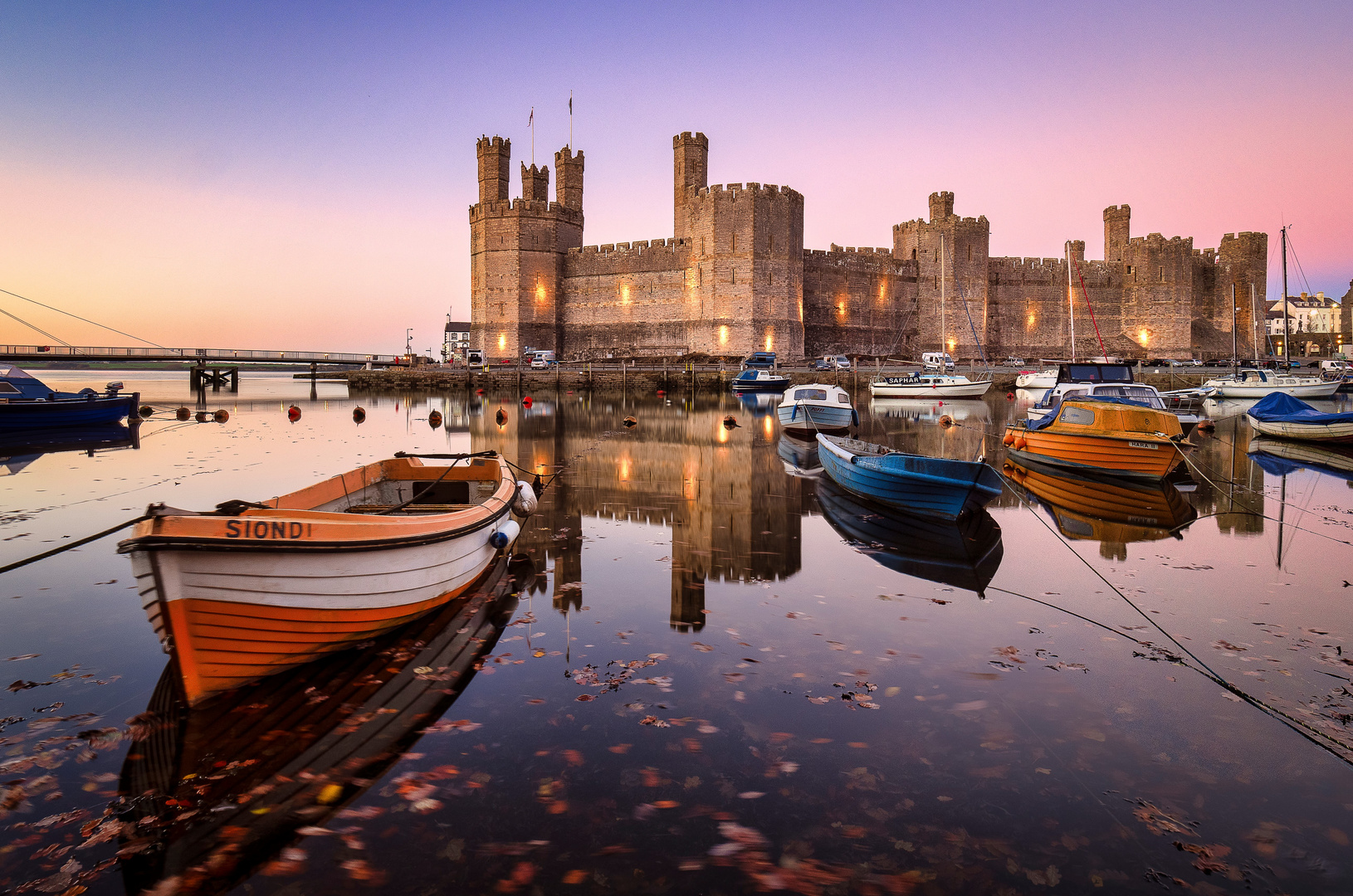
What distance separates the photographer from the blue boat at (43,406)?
66.7 feet

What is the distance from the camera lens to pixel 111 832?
3.24 metres

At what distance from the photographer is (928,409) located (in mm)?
32781

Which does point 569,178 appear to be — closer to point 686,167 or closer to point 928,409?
point 686,167

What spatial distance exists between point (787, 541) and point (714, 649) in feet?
11.7

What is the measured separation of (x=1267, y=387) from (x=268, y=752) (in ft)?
137

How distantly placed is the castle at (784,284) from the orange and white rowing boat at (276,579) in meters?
42.7

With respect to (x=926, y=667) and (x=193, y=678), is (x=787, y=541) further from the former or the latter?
(x=193, y=678)

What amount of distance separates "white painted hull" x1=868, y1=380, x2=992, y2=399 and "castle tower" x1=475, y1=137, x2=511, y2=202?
98.1 feet

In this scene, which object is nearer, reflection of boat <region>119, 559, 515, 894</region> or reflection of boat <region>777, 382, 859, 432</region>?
reflection of boat <region>119, 559, 515, 894</region>

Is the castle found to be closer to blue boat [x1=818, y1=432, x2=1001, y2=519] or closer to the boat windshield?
the boat windshield

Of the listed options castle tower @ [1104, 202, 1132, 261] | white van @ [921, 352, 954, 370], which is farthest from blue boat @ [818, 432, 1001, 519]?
castle tower @ [1104, 202, 1132, 261]

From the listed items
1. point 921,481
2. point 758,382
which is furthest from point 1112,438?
point 758,382

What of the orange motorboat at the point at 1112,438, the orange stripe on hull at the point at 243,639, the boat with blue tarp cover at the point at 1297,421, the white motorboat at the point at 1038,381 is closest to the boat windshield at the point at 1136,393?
the orange motorboat at the point at 1112,438

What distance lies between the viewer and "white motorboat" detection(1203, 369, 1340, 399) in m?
32.2
